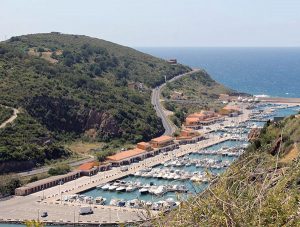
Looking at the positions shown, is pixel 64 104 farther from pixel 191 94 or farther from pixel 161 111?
pixel 191 94

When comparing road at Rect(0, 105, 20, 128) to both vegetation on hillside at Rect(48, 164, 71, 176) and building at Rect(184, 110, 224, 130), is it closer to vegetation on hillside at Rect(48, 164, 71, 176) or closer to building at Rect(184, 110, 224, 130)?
vegetation on hillside at Rect(48, 164, 71, 176)

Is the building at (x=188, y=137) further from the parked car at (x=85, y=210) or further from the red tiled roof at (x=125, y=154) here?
the parked car at (x=85, y=210)

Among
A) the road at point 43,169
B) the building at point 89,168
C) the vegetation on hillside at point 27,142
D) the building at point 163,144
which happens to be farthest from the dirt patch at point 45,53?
the building at point 89,168

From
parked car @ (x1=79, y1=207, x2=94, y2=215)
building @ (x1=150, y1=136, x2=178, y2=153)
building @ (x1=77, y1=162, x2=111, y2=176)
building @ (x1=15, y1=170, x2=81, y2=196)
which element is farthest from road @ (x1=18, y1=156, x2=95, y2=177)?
parked car @ (x1=79, y1=207, x2=94, y2=215)

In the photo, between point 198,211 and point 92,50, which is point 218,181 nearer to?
point 198,211

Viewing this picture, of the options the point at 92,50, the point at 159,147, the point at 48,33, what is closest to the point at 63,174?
the point at 159,147

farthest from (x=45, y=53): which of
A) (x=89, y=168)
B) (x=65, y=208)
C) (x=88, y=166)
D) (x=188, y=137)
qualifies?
(x=65, y=208)
